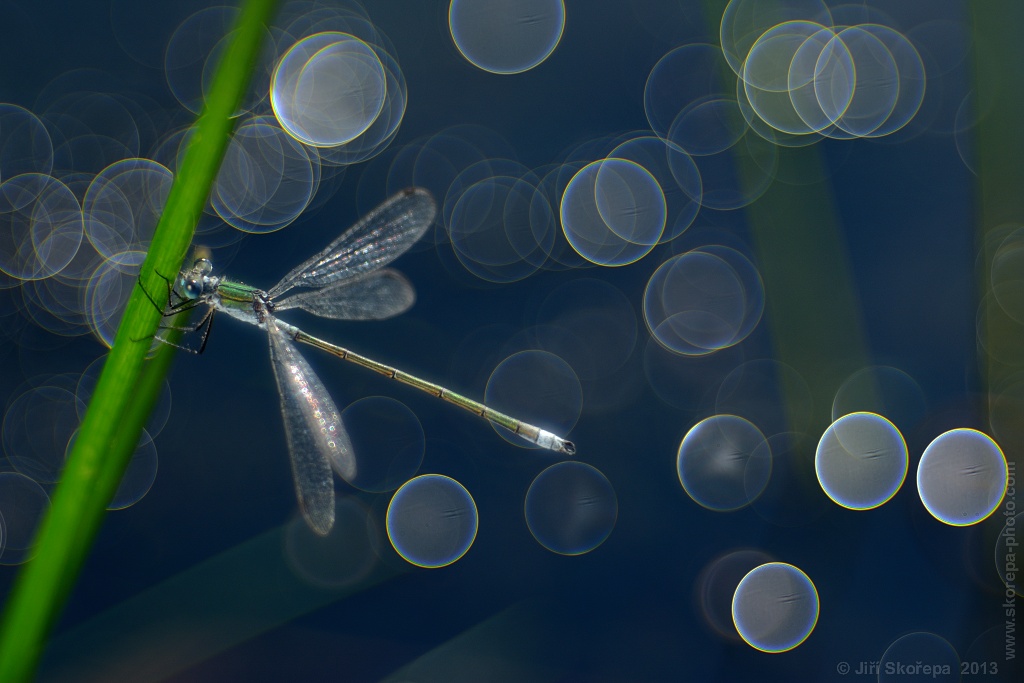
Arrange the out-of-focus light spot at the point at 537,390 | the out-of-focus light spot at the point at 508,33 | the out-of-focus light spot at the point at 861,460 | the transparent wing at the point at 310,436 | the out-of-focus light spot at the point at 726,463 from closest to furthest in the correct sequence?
the transparent wing at the point at 310,436
the out-of-focus light spot at the point at 861,460
the out-of-focus light spot at the point at 726,463
the out-of-focus light spot at the point at 537,390
the out-of-focus light spot at the point at 508,33

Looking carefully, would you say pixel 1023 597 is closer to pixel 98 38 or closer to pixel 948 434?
pixel 948 434

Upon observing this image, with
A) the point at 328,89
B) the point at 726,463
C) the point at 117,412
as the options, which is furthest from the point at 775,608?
the point at 328,89

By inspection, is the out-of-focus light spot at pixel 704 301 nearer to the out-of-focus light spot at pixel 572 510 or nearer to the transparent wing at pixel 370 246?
the out-of-focus light spot at pixel 572 510

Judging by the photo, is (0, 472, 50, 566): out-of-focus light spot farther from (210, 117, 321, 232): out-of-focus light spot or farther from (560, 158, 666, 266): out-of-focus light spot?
(560, 158, 666, 266): out-of-focus light spot

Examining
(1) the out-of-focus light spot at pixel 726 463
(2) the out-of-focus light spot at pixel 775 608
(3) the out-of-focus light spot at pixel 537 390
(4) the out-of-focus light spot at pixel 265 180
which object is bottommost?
(2) the out-of-focus light spot at pixel 775 608

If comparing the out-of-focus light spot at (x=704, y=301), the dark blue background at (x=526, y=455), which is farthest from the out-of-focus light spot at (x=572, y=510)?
the out-of-focus light spot at (x=704, y=301)

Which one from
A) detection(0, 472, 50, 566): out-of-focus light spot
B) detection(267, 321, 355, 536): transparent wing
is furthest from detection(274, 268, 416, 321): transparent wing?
detection(0, 472, 50, 566): out-of-focus light spot

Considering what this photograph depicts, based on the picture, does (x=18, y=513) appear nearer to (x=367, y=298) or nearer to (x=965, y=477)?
(x=367, y=298)

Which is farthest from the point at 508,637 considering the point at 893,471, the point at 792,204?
the point at 792,204
